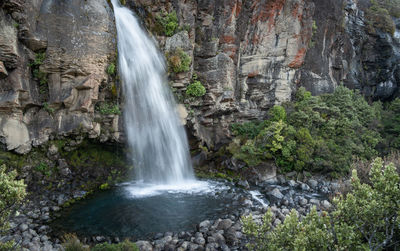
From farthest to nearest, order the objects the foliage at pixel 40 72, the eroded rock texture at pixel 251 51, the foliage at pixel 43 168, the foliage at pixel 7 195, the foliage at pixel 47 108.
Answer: the eroded rock texture at pixel 251 51 < the foliage at pixel 43 168 < the foliage at pixel 47 108 < the foliage at pixel 40 72 < the foliage at pixel 7 195

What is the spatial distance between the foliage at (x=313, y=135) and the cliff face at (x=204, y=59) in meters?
1.75

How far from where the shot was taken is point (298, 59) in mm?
19609

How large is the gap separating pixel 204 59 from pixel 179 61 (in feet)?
9.17

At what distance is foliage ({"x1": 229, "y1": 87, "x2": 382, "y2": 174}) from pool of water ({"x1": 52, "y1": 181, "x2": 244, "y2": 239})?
4.07 metres

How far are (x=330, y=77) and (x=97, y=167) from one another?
857 inches

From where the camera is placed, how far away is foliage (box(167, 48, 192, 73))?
15430 millimetres

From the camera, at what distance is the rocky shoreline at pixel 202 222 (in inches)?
307

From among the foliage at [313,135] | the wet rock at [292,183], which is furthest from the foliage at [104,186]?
the wet rock at [292,183]

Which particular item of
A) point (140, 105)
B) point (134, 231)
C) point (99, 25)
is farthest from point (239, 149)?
point (99, 25)

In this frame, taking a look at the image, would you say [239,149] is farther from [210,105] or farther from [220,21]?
[220,21]

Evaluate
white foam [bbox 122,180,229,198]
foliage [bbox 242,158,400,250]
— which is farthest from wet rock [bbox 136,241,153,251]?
white foam [bbox 122,180,229,198]

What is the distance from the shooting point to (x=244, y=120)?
748 inches

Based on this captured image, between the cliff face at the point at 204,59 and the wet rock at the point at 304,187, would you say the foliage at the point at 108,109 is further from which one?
the wet rock at the point at 304,187

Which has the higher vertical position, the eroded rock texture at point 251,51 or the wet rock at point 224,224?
the eroded rock texture at point 251,51
